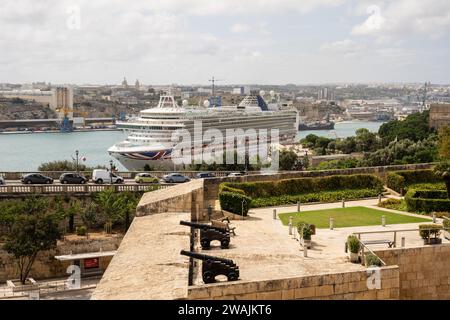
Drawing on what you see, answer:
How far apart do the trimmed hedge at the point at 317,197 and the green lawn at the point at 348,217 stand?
51.4 inches

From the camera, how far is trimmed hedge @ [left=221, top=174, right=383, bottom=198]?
17375mm

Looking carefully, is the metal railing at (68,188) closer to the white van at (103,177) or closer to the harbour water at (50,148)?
the white van at (103,177)

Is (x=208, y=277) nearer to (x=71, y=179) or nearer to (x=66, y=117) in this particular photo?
(x=71, y=179)

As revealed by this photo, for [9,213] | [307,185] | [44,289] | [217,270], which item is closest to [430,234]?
[217,270]

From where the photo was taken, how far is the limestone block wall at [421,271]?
35.2 feet

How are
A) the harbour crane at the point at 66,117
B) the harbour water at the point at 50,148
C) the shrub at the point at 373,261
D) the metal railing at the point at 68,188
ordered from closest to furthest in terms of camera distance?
the shrub at the point at 373,261, the metal railing at the point at 68,188, the harbour water at the point at 50,148, the harbour crane at the point at 66,117

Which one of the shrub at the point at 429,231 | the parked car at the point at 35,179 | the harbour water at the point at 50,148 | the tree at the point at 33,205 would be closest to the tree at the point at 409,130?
the harbour water at the point at 50,148

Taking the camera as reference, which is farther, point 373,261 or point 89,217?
point 89,217

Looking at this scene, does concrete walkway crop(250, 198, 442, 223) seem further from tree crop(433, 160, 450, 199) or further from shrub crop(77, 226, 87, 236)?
shrub crop(77, 226, 87, 236)

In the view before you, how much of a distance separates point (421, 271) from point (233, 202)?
5.25 m

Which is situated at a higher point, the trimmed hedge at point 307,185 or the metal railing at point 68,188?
the trimmed hedge at point 307,185

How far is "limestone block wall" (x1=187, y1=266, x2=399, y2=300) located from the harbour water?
153ft

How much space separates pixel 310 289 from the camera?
8.66m

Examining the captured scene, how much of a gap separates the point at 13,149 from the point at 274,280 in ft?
247
